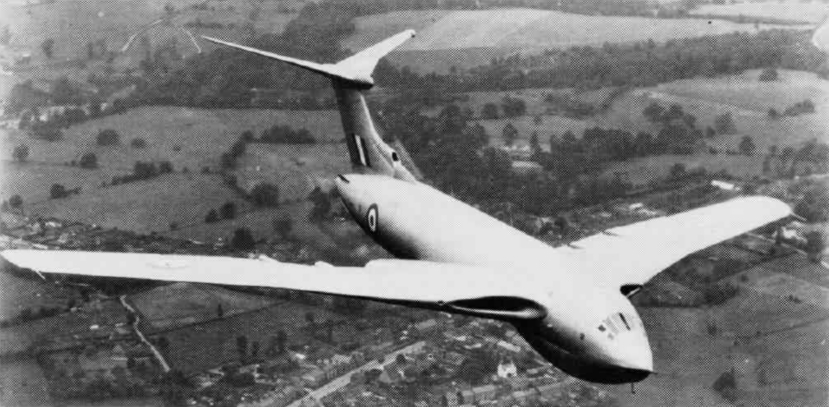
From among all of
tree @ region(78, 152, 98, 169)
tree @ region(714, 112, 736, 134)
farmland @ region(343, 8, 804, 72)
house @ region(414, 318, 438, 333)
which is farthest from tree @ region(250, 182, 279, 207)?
tree @ region(714, 112, 736, 134)

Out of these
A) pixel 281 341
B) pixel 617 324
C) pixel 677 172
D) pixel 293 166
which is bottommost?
pixel 281 341

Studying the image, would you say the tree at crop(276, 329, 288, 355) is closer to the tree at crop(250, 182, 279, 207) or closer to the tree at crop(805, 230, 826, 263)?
the tree at crop(250, 182, 279, 207)

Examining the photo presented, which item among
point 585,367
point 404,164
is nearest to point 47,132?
point 404,164

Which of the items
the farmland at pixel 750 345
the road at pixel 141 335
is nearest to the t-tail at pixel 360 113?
the road at pixel 141 335

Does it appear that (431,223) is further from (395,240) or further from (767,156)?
(767,156)

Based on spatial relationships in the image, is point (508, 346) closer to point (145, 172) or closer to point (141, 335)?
point (141, 335)

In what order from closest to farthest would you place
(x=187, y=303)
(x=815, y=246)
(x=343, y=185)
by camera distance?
(x=343, y=185) → (x=187, y=303) → (x=815, y=246)
